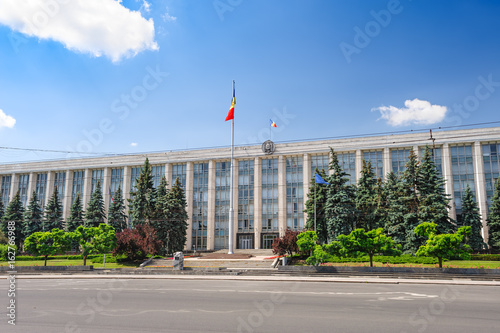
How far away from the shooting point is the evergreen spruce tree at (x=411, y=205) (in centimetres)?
3519

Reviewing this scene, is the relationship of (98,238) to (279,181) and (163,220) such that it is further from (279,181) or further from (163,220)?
(279,181)

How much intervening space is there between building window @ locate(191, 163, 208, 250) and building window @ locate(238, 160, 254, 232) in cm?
616

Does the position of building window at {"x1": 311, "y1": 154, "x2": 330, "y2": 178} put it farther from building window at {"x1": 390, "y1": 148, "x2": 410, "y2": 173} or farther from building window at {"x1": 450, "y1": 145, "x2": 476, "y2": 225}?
building window at {"x1": 450, "y1": 145, "x2": 476, "y2": 225}

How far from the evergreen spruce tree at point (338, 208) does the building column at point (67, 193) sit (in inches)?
2041

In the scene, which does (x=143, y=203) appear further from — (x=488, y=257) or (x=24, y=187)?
(x=488, y=257)

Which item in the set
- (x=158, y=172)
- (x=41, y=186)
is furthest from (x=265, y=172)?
(x=41, y=186)

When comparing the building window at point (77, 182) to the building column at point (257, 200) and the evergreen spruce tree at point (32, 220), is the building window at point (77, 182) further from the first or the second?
the building column at point (257, 200)

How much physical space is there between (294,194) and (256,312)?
48.2 meters

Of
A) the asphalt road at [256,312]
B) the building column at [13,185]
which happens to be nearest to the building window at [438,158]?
the asphalt road at [256,312]

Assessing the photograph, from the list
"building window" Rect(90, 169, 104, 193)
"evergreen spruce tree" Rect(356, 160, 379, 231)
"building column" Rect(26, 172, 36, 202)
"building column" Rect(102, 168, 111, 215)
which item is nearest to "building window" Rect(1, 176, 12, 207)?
"building column" Rect(26, 172, 36, 202)

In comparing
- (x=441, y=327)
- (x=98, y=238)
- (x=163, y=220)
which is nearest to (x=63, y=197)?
(x=163, y=220)

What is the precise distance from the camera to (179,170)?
212 feet

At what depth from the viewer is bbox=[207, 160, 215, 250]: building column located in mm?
60219

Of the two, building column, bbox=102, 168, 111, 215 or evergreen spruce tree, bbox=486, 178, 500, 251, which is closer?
evergreen spruce tree, bbox=486, 178, 500, 251
